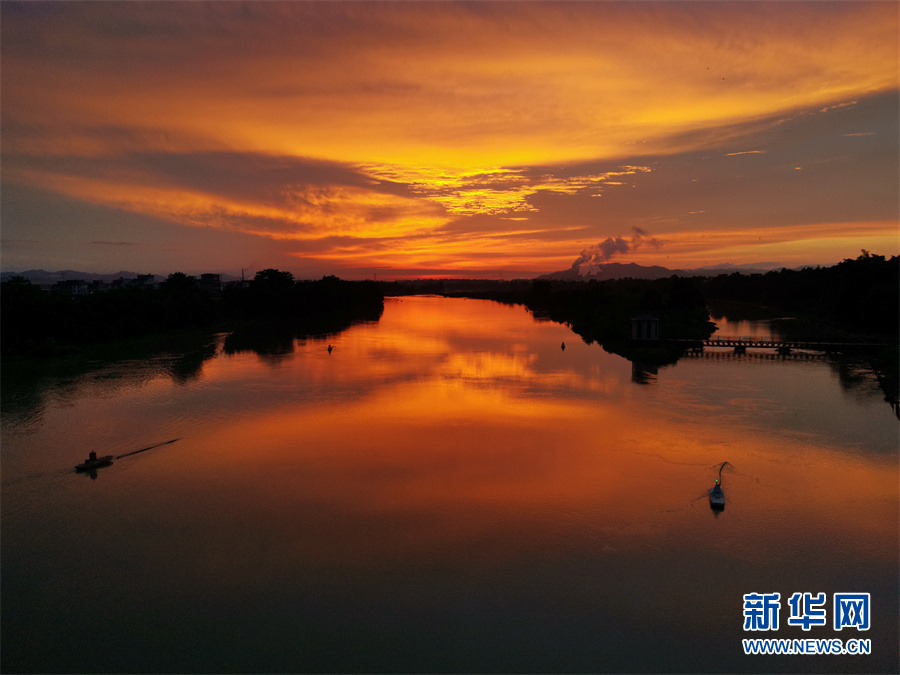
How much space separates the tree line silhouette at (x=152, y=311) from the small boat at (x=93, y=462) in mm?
36202

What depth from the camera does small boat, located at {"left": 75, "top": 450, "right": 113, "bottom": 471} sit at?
23.7 meters

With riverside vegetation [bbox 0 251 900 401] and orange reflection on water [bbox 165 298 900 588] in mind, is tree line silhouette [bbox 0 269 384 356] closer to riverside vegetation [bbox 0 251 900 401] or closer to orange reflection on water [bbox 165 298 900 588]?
riverside vegetation [bbox 0 251 900 401]

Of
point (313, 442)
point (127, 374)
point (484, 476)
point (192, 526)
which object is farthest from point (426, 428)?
point (127, 374)

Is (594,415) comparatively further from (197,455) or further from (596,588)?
(197,455)

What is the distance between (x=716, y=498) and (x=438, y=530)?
10016mm

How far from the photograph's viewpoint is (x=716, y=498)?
1939cm

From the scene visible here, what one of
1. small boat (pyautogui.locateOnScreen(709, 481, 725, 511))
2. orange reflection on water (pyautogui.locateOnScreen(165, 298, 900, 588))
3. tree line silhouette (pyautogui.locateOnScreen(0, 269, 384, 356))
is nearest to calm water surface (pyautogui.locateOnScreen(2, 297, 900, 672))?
orange reflection on water (pyautogui.locateOnScreen(165, 298, 900, 588))

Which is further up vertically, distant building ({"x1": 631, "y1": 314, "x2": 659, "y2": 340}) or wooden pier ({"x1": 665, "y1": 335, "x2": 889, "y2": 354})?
distant building ({"x1": 631, "y1": 314, "x2": 659, "y2": 340})

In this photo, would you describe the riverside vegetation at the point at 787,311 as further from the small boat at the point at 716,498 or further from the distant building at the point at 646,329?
the small boat at the point at 716,498

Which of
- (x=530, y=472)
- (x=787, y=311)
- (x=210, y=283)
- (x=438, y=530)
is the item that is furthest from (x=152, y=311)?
(x=787, y=311)

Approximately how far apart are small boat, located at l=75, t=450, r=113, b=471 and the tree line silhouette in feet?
119

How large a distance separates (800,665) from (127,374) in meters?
47.2

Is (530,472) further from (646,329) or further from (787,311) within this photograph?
(787,311)

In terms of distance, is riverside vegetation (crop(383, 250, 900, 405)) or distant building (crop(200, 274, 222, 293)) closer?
riverside vegetation (crop(383, 250, 900, 405))
